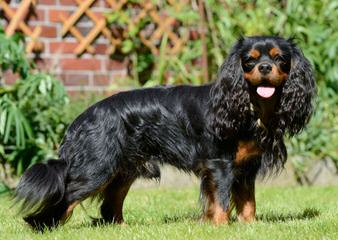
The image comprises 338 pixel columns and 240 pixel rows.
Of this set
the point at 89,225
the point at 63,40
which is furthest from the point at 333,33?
the point at 89,225

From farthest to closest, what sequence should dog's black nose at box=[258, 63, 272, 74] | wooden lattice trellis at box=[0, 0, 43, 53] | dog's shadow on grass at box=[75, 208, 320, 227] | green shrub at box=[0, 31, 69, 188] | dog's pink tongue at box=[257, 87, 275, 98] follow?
wooden lattice trellis at box=[0, 0, 43, 53]
green shrub at box=[0, 31, 69, 188]
dog's shadow on grass at box=[75, 208, 320, 227]
dog's pink tongue at box=[257, 87, 275, 98]
dog's black nose at box=[258, 63, 272, 74]

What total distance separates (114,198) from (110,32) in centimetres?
358

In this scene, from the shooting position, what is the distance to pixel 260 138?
5406 mm

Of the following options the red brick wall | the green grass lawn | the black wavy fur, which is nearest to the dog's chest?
the black wavy fur

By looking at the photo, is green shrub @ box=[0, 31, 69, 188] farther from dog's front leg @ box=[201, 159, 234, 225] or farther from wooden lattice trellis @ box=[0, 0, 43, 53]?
dog's front leg @ box=[201, 159, 234, 225]

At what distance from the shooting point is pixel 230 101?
5391mm

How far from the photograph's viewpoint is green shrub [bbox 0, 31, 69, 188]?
7605 mm

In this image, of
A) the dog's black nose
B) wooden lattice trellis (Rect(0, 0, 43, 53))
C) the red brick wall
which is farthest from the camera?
the red brick wall

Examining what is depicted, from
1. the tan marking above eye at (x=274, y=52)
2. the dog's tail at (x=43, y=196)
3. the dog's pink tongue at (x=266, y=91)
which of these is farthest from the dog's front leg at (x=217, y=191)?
the dog's tail at (x=43, y=196)

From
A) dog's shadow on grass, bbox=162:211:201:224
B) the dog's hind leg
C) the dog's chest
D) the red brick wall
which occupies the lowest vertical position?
dog's shadow on grass, bbox=162:211:201:224

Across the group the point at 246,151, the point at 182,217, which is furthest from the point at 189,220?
the point at 246,151

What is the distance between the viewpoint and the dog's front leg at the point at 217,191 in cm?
536

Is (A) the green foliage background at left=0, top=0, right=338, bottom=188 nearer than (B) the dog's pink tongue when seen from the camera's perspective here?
No

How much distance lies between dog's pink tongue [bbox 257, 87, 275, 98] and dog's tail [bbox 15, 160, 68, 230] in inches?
54.7
